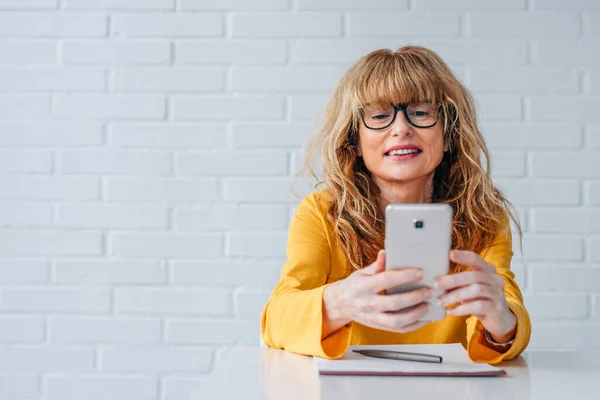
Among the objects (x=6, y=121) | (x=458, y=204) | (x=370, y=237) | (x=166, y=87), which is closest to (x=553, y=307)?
(x=458, y=204)

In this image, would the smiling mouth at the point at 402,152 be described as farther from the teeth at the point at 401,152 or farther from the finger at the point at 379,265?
the finger at the point at 379,265

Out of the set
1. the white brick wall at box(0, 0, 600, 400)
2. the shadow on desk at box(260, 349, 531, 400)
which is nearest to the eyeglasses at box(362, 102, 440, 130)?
the shadow on desk at box(260, 349, 531, 400)

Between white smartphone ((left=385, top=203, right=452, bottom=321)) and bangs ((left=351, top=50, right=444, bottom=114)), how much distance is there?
503 millimetres

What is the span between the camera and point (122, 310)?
2.29 meters

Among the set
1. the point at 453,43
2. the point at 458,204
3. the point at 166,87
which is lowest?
the point at 458,204

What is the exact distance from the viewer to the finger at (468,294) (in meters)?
1.09

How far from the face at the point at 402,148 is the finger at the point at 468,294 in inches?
16.6

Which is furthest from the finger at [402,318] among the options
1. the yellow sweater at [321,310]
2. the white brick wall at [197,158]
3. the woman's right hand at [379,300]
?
the white brick wall at [197,158]

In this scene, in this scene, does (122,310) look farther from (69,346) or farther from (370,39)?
(370,39)

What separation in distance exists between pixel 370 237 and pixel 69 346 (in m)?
1.21

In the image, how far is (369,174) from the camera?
1.66m

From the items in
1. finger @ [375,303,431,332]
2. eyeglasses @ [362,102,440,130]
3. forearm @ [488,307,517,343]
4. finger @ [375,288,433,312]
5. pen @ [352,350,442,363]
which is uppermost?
eyeglasses @ [362,102,440,130]

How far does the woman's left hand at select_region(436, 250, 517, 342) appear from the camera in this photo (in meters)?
1.08

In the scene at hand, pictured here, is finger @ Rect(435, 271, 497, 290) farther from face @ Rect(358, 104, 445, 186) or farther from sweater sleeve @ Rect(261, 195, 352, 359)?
face @ Rect(358, 104, 445, 186)
